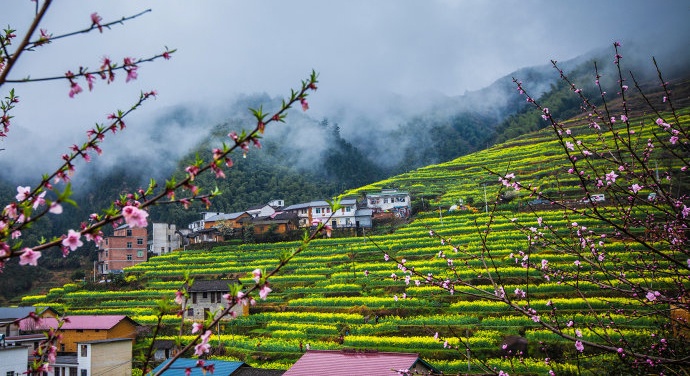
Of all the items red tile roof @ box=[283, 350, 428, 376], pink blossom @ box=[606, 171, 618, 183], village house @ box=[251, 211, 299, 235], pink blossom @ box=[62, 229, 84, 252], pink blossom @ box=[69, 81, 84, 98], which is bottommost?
red tile roof @ box=[283, 350, 428, 376]

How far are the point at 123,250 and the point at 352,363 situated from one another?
42924 mm

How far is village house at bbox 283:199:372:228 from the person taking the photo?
154 ft

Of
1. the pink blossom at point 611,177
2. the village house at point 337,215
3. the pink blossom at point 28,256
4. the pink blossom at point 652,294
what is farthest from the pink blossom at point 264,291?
the village house at point 337,215

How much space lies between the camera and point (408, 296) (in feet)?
89.1

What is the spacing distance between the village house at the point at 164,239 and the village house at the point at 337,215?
55.5ft

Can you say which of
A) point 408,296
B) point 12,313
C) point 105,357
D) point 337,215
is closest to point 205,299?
point 105,357

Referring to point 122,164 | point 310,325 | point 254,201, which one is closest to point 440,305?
point 310,325

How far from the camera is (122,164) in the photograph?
9412 cm

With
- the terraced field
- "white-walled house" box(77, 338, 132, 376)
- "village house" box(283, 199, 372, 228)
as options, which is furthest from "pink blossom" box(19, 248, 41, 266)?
"village house" box(283, 199, 372, 228)

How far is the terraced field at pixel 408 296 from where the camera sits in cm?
1925

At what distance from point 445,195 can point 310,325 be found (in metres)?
28.3

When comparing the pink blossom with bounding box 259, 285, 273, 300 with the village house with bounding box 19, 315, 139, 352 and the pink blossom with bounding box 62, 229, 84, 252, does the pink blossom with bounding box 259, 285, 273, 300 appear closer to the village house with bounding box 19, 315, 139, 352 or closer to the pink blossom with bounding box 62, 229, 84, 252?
the pink blossom with bounding box 62, 229, 84, 252

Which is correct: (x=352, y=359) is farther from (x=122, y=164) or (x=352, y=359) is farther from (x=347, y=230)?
(x=122, y=164)

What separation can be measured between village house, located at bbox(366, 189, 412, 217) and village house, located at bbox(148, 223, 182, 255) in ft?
90.0
